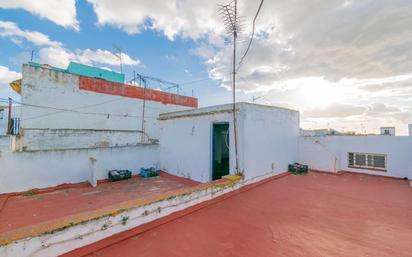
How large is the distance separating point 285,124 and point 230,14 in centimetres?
468

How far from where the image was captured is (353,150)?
26.7ft

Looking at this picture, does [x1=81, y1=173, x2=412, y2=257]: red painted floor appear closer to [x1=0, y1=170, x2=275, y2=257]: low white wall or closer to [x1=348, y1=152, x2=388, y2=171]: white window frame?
[x1=0, y1=170, x2=275, y2=257]: low white wall

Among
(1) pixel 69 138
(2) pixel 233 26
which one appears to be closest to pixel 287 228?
(2) pixel 233 26

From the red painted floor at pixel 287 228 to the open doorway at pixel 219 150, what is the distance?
279 cm

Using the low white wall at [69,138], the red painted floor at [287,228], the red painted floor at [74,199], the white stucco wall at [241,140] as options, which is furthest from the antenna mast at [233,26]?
the low white wall at [69,138]

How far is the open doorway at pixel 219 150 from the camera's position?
24.4 ft

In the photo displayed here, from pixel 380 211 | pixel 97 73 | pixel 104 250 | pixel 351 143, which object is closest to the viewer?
pixel 104 250

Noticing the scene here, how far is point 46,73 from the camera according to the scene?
1101cm

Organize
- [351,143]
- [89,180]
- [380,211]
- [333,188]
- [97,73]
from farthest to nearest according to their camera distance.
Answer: [97,73] < [89,180] < [351,143] < [333,188] < [380,211]

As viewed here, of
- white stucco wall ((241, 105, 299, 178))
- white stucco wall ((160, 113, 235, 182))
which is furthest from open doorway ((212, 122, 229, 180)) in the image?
white stucco wall ((241, 105, 299, 178))

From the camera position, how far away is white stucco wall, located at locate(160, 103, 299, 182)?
5805 mm

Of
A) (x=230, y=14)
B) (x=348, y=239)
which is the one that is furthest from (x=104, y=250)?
(x=230, y=14)

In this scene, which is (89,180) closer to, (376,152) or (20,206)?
(20,206)

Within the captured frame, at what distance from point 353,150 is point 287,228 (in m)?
7.22
